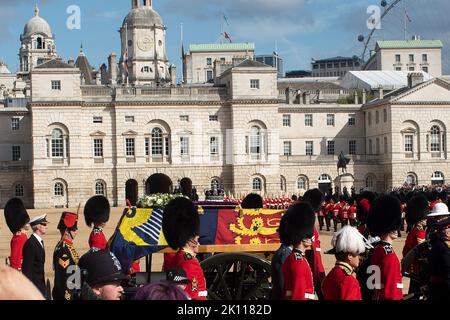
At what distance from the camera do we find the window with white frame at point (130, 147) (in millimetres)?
62469

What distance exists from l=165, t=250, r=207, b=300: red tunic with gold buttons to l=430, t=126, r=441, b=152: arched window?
58.8 meters

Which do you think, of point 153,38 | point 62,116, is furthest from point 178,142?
point 153,38

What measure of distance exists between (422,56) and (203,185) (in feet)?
179

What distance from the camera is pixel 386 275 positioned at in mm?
8430

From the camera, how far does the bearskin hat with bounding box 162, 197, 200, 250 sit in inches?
388

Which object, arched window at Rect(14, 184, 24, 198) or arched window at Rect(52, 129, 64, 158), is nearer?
arched window at Rect(52, 129, 64, 158)

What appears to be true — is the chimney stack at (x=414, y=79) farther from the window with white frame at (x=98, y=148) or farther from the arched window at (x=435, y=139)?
the window with white frame at (x=98, y=148)

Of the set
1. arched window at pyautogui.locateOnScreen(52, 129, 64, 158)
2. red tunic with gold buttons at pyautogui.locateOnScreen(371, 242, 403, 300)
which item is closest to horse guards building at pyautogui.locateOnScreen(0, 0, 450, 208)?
arched window at pyautogui.locateOnScreen(52, 129, 64, 158)

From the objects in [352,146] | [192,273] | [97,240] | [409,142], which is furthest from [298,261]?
[352,146]

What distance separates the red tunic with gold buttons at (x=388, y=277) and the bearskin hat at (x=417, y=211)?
191 inches

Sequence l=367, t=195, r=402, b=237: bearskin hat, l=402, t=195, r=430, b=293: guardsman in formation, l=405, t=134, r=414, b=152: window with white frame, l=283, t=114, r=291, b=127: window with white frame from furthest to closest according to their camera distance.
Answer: l=283, t=114, r=291, b=127: window with white frame → l=405, t=134, r=414, b=152: window with white frame → l=402, t=195, r=430, b=293: guardsman in formation → l=367, t=195, r=402, b=237: bearskin hat

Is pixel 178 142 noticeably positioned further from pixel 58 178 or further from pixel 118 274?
Result: pixel 118 274

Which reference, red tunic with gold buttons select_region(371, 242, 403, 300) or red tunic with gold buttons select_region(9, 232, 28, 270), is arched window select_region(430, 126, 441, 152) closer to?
red tunic with gold buttons select_region(9, 232, 28, 270)

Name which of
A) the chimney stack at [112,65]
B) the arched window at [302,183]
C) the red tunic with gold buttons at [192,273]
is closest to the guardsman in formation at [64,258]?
the red tunic with gold buttons at [192,273]
